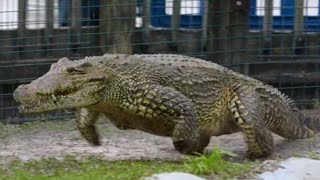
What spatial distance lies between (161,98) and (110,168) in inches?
27.2

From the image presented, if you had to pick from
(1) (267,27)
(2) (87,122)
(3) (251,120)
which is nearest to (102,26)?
(1) (267,27)

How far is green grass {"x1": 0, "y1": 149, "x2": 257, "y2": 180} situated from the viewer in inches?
248

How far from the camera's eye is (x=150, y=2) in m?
9.88

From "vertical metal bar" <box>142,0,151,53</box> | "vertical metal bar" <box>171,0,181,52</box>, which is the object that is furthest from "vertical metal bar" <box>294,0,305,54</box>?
"vertical metal bar" <box>142,0,151,53</box>

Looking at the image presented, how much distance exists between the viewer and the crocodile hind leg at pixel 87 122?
24.8 feet

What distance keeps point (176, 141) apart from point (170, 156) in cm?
56

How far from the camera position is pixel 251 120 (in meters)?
7.58

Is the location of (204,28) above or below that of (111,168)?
above

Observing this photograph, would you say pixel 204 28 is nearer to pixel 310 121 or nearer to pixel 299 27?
pixel 299 27

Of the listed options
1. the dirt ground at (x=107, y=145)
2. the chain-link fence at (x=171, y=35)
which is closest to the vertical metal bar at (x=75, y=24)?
the chain-link fence at (x=171, y=35)

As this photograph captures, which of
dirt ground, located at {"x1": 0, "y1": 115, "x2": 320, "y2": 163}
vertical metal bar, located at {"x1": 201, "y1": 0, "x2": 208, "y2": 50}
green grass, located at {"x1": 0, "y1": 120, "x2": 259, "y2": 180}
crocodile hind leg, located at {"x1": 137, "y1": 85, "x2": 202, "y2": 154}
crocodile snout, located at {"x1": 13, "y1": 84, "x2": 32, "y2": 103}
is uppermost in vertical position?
vertical metal bar, located at {"x1": 201, "y1": 0, "x2": 208, "y2": 50}

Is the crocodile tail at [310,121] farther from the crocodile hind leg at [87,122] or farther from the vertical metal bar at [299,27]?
the crocodile hind leg at [87,122]

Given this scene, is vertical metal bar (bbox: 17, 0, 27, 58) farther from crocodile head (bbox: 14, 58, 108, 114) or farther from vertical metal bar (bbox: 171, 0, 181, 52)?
crocodile head (bbox: 14, 58, 108, 114)

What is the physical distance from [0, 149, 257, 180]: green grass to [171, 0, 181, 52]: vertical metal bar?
2.91 metres
